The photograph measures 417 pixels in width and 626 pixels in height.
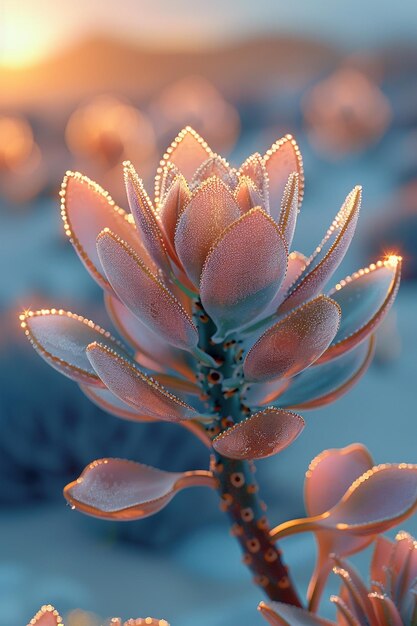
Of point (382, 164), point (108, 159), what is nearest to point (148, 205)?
point (108, 159)

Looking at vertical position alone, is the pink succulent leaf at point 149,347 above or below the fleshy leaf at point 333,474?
above

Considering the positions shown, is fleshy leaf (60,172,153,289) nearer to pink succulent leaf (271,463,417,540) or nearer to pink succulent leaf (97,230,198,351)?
pink succulent leaf (97,230,198,351)

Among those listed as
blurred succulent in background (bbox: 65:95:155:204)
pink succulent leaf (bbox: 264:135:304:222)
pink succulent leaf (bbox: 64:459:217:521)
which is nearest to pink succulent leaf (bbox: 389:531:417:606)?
pink succulent leaf (bbox: 64:459:217:521)

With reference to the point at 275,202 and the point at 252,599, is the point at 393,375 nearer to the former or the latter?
the point at 252,599

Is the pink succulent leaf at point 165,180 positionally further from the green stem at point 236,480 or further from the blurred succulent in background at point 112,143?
the blurred succulent in background at point 112,143

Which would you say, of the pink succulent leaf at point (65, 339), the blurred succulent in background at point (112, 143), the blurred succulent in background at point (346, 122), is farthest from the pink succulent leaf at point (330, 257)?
the blurred succulent in background at point (346, 122)

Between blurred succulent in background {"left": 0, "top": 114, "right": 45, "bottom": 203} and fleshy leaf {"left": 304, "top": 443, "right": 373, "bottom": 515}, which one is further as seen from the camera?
blurred succulent in background {"left": 0, "top": 114, "right": 45, "bottom": 203}
